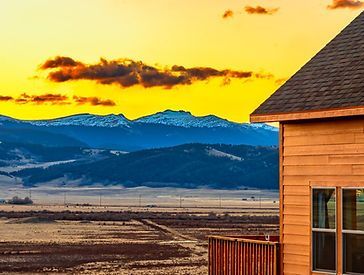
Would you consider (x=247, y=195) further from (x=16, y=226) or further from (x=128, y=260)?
(x=128, y=260)

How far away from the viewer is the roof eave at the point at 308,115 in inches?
726

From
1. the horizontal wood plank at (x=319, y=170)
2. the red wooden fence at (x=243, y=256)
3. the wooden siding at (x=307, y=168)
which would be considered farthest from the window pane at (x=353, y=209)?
the red wooden fence at (x=243, y=256)

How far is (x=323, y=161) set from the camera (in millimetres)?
19625

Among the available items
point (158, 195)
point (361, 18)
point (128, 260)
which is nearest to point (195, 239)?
point (128, 260)

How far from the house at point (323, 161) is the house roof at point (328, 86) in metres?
0.02

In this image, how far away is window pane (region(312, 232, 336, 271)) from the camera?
19391 millimetres

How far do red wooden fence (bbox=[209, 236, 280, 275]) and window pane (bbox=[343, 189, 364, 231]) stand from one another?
2.08 m

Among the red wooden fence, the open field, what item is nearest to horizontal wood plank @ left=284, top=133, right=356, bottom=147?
the red wooden fence

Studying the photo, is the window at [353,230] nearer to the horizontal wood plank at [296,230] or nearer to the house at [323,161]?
the house at [323,161]

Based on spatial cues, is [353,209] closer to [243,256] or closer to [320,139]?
[320,139]

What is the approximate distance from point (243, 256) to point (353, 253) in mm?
3593

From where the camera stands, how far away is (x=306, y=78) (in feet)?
68.9

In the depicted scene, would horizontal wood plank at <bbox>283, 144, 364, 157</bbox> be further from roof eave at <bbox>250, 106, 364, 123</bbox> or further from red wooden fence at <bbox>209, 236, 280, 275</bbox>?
red wooden fence at <bbox>209, 236, 280, 275</bbox>

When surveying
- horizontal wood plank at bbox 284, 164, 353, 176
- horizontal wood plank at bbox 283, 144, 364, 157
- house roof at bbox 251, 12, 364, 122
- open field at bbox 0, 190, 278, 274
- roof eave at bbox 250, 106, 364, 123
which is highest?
house roof at bbox 251, 12, 364, 122
